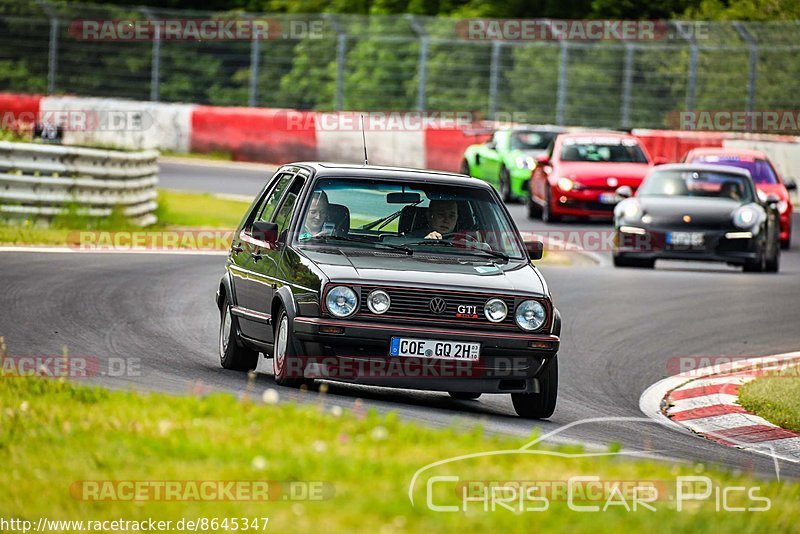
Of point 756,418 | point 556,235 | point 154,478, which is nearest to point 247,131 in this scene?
point 556,235

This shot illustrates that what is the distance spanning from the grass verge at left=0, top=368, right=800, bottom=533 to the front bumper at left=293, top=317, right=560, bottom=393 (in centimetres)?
142

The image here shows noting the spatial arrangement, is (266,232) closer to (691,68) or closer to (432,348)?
(432,348)

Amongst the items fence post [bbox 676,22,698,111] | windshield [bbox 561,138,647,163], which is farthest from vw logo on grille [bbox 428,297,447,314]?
fence post [bbox 676,22,698,111]

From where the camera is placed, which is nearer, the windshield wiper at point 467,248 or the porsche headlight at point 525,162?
the windshield wiper at point 467,248

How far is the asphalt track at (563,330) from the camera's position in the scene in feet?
30.9

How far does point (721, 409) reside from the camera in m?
11.5

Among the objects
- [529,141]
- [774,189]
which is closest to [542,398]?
[774,189]

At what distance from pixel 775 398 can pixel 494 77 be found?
24.2m

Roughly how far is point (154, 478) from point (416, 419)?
286 cm

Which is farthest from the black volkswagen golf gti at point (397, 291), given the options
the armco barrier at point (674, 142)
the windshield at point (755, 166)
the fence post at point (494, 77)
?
the fence post at point (494, 77)

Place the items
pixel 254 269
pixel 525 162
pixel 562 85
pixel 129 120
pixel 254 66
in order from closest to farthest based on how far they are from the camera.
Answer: pixel 254 269 → pixel 525 162 → pixel 562 85 → pixel 254 66 → pixel 129 120

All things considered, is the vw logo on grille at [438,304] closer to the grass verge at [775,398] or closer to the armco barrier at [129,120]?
the grass verge at [775,398]

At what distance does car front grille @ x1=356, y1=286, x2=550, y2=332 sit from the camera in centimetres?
920

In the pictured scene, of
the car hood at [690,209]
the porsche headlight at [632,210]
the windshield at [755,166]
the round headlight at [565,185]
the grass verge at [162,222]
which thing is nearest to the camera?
the grass verge at [162,222]
